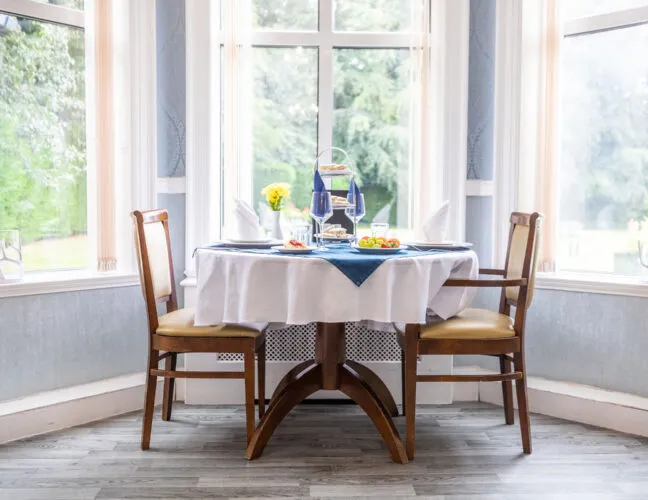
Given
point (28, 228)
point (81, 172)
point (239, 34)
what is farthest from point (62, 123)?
point (239, 34)

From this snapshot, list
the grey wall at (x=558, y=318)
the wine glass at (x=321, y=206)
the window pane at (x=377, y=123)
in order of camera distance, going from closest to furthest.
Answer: the wine glass at (x=321, y=206)
the grey wall at (x=558, y=318)
the window pane at (x=377, y=123)

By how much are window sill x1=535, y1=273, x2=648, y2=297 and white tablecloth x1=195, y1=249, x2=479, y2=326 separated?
1.09m

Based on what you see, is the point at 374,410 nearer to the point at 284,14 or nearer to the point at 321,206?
the point at 321,206

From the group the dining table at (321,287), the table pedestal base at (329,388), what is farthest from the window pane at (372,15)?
the table pedestal base at (329,388)

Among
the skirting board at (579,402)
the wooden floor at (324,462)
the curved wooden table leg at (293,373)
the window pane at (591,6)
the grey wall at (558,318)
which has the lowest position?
the wooden floor at (324,462)

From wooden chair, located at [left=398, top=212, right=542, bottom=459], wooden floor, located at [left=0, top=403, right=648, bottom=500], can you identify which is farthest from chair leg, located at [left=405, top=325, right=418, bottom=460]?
wooden floor, located at [left=0, top=403, right=648, bottom=500]

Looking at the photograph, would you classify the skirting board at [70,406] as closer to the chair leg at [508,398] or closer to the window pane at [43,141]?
the window pane at [43,141]

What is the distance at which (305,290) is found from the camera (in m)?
2.68

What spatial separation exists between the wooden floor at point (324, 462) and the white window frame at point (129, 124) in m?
0.89

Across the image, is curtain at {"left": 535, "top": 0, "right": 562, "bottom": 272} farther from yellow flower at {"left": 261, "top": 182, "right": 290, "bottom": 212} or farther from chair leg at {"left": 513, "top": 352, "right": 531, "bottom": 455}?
yellow flower at {"left": 261, "top": 182, "right": 290, "bottom": 212}

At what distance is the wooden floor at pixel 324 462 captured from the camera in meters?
2.56

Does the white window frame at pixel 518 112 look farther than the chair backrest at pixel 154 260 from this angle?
Yes

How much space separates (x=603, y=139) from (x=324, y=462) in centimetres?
225

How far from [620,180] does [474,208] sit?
30.0 inches
